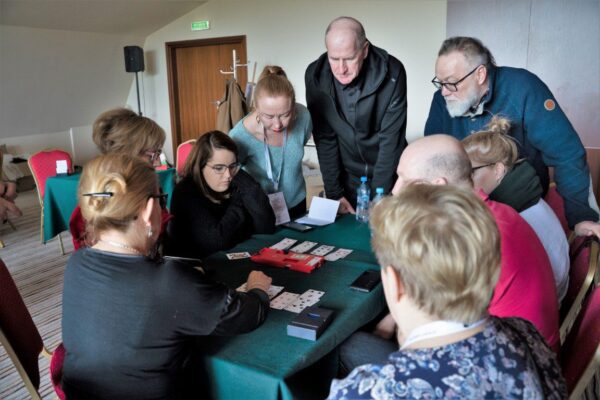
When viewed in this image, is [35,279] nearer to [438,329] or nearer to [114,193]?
[114,193]

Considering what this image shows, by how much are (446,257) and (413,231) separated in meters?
0.08

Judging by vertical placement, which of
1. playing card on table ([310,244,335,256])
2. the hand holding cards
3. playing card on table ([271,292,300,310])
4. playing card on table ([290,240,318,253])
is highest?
the hand holding cards

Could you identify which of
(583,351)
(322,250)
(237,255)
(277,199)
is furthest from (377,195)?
(583,351)

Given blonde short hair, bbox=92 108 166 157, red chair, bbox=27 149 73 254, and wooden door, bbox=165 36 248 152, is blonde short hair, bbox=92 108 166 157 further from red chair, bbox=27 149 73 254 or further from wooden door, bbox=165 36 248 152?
wooden door, bbox=165 36 248 152

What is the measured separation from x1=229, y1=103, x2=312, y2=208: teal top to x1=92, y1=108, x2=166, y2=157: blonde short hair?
521 millimetres

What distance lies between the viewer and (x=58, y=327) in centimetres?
305

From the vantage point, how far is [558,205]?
242 cm

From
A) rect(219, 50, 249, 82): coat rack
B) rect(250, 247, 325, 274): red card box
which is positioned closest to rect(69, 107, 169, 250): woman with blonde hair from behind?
rect(250, 247, 325, 274): red card box

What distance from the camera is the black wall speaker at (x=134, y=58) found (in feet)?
23.6

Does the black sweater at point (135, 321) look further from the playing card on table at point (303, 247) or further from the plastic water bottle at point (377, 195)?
the plastic water bottle at point (377, 195)

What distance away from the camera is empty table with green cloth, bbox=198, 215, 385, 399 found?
4.07ft

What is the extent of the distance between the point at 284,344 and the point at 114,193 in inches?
23.8

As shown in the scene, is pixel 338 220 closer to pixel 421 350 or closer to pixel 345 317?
pixel 345 317

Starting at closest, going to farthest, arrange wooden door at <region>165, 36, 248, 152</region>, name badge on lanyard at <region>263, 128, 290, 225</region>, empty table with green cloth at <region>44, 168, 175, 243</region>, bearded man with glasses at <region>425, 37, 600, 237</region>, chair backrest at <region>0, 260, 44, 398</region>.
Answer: chair backrest at <region>0, 260, 44, 398</region>
bearded man with glasses at <region>425, 37, 600, 237</region>
name badge on lanyard at <region>263, 128, 290, 225</region>
empty table with green cloth at <region>44, 168, 175, 243</region>
wooden door at <region>165, 36, 248, 152</region>
